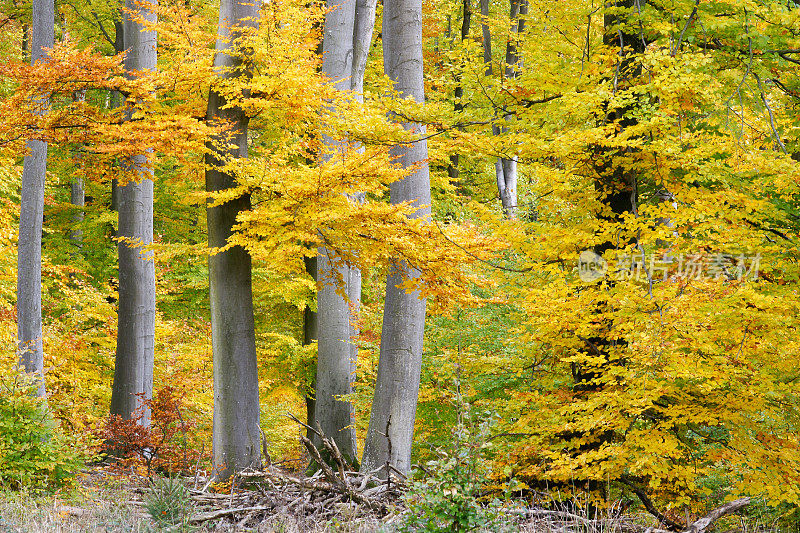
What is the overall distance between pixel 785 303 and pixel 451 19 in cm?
1807

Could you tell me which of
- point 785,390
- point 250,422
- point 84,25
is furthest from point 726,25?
point 84,25

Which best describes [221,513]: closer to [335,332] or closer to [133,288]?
[335,332]

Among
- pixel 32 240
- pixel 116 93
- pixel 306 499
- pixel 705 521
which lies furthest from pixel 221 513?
pixel 116 93

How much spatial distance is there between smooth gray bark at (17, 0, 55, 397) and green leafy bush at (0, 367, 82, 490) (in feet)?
6.92

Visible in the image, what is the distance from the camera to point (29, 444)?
7719mm

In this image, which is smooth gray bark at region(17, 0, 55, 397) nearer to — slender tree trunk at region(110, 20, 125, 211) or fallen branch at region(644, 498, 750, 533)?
slender tree trunk at region(110, 20, 125, 211)

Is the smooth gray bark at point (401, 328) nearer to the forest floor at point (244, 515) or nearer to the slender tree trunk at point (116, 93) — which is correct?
the forest floor at point (244, 515)

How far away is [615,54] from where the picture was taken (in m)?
6.39

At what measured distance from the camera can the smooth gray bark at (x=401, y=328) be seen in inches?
A: 320

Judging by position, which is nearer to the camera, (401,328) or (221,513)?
(221,513)

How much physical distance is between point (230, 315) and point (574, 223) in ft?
15.6

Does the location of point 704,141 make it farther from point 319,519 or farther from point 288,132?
point 288,132

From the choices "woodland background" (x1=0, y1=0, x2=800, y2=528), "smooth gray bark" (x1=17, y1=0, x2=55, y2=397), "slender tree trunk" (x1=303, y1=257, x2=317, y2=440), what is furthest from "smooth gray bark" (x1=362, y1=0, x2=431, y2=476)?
"slender tree trunk" (x1=303, y1=257, x2=317, y2=440)

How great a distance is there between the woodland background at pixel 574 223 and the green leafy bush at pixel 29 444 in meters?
0.05
